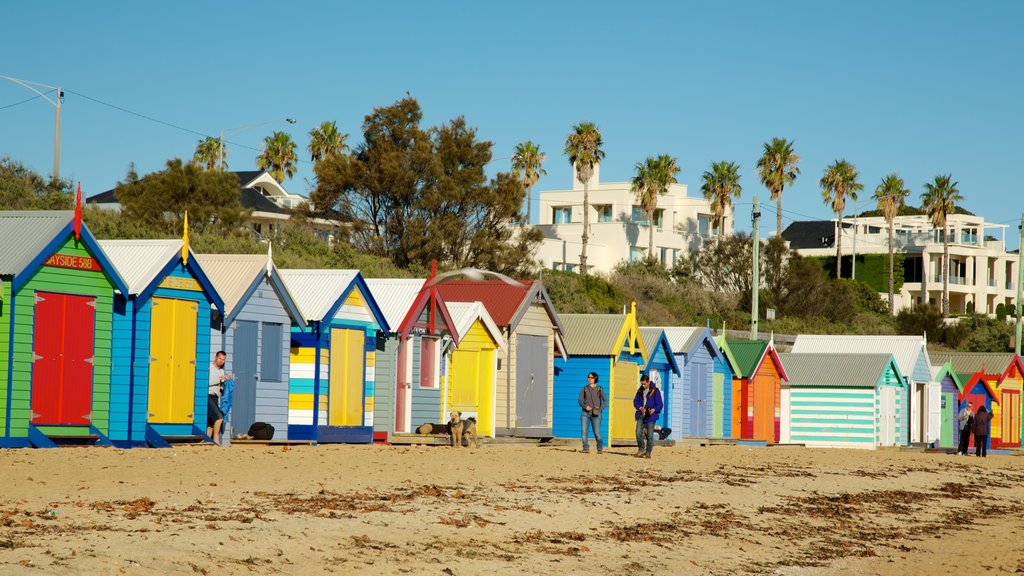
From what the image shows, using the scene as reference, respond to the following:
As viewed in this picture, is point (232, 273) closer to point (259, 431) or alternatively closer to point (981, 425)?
point (259, 431)

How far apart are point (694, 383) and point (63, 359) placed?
2105cm

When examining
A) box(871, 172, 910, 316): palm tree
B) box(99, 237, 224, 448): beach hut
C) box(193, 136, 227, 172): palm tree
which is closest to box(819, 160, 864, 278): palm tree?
box(871, 172, 910, 316): palm tree

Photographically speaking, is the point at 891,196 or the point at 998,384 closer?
the point at 998,384

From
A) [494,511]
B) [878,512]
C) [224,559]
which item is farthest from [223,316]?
[224,559]

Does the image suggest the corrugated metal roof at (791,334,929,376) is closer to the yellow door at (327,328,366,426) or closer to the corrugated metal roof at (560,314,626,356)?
the corrugated metal roof at (560,314,626,356)

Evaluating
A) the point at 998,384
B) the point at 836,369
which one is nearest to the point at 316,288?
the point at 836,369

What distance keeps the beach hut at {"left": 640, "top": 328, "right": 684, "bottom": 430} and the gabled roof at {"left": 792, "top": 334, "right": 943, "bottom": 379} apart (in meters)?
9.46

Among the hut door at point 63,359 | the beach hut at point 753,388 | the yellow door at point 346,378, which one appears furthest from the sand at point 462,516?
the beach hut at point 753,388

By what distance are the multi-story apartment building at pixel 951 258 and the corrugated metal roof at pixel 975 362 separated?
4565 cm

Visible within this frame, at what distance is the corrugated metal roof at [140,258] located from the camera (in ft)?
70.1

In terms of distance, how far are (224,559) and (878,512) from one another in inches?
470

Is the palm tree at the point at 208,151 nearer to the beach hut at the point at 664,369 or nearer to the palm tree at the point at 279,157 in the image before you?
the palm tree at the point at 279,157

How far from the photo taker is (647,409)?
25.4 meters

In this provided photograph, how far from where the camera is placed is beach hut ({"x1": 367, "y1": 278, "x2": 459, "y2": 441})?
27.2m
